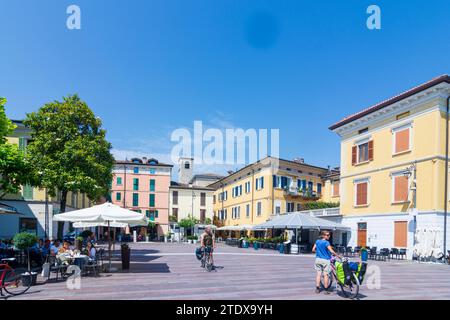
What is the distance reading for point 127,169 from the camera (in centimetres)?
6034

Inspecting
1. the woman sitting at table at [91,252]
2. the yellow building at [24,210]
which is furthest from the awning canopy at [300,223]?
the yellow building at [24,210]

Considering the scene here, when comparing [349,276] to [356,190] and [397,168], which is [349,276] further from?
[356,190]

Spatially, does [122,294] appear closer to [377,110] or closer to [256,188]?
[377,110]

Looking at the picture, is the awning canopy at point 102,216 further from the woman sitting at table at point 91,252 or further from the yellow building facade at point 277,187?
the yellow building facade at point 277,187

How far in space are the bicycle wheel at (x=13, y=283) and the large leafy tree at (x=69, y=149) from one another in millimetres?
10092

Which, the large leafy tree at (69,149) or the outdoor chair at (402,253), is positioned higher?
the large leafy tree at (69,149)

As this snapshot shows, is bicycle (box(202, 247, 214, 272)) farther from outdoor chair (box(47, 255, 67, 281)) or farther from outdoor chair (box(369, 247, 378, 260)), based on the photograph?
outdoor chair (box(369, 247, 378, 260))

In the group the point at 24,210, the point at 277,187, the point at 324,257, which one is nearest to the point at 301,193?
the point at 277,187

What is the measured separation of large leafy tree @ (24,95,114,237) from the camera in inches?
808

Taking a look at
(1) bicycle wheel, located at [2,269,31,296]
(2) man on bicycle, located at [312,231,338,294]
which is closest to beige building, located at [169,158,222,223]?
(1) bicycle wheel, located at [2,269,31,296]

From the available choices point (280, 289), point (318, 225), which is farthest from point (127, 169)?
point (280, 289)

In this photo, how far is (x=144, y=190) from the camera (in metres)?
60.3

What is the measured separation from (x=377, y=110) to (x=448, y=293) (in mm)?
18606

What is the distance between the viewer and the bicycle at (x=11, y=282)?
31.4ft
